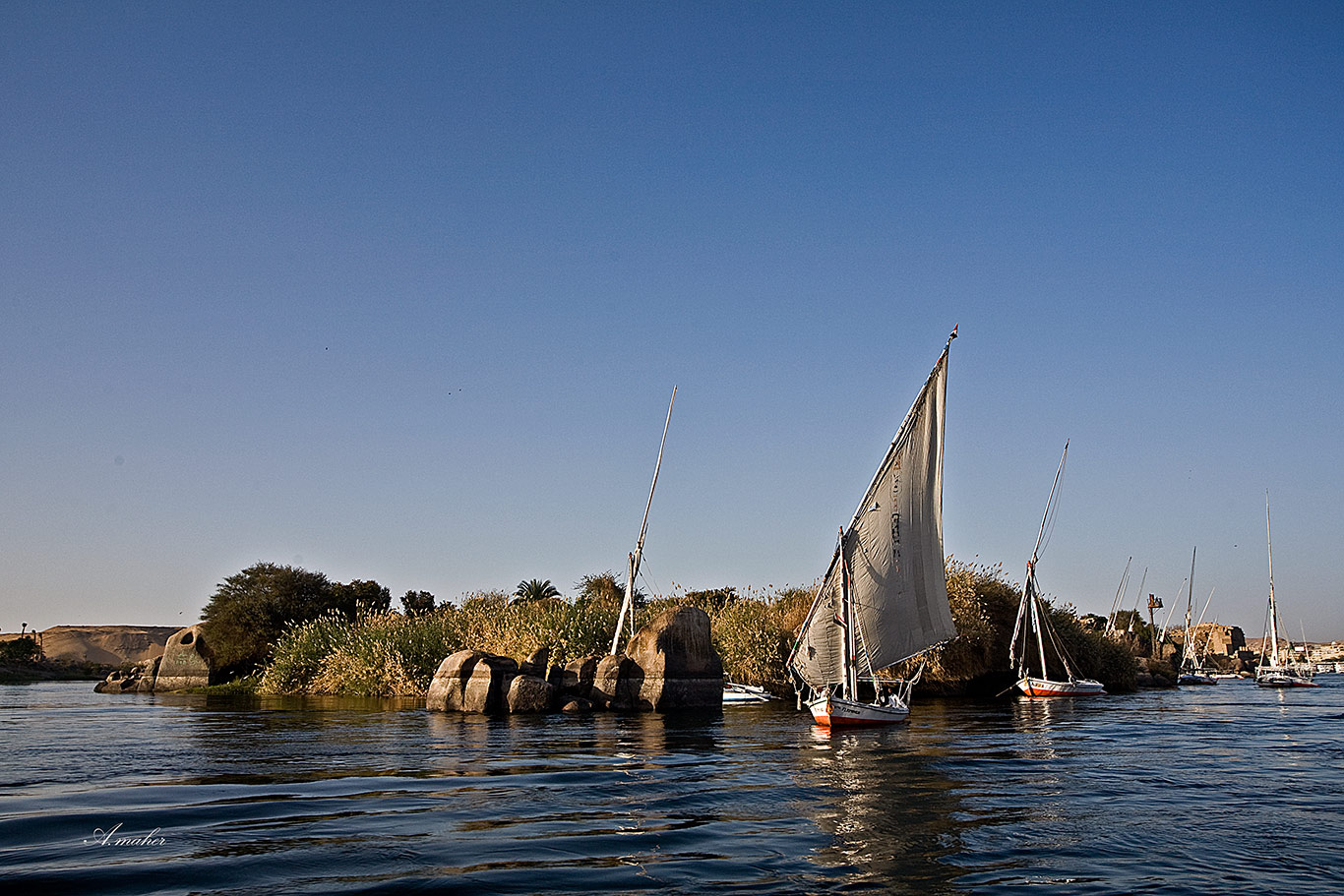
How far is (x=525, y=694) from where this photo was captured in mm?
28297

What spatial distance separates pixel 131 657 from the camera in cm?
16050

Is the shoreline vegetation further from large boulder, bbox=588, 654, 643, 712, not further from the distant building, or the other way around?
the distant building

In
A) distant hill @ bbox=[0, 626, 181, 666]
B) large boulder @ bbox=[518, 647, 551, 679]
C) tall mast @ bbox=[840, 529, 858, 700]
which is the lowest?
distant hill @ bbox=[0, 626, 181, 666]

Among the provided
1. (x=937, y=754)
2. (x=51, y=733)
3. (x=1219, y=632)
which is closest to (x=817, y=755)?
(x=937, y=754)

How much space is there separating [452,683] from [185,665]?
26.4m

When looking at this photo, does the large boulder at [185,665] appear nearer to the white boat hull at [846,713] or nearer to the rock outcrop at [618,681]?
the rock outcrop at [618,681]

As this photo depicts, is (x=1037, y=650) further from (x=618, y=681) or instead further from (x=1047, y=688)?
(x=618, y=681)

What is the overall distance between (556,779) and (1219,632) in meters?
161

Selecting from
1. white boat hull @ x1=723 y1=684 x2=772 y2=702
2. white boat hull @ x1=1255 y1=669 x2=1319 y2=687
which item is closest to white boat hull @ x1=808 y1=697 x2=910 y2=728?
white boat hull @ x1=723 y1=684 x2=772 y2=702

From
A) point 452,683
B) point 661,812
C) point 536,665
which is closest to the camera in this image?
point 661,812

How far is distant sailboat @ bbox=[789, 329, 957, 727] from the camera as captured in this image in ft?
88.9

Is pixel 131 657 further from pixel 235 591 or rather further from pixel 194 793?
pixel 194 793

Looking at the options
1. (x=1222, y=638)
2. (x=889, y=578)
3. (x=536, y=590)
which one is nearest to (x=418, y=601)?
(x=536, y=590)

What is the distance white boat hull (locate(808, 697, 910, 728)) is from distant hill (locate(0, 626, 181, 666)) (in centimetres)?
16146
